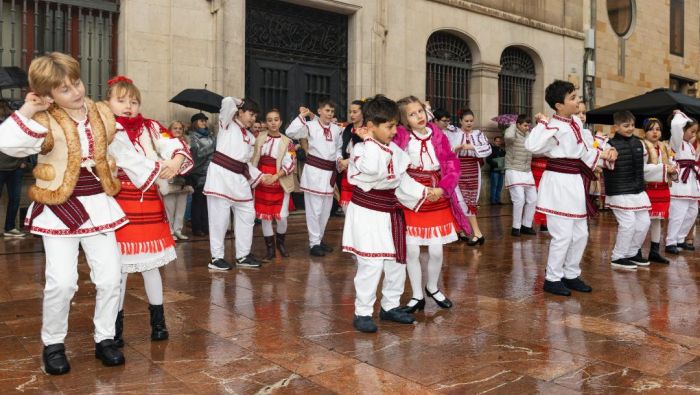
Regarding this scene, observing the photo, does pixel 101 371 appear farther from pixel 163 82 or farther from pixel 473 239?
pixel 163 82

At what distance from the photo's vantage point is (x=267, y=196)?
7.71m

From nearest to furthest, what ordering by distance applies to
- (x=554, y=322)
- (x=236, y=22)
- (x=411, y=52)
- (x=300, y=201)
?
(x=554, y=322), (x=236, y=22), (x=300, y=201), (x=411, y=52)

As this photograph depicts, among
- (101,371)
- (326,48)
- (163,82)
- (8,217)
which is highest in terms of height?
(326,48)

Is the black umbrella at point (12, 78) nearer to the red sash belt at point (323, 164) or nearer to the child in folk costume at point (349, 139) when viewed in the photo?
the red sash belt at point (323, 164)

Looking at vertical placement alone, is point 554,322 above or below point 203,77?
below

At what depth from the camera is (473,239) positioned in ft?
30.1

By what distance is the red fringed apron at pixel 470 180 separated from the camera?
951cm

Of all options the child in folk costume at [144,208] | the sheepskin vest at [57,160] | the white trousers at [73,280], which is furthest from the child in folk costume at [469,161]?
the sheepskin vest at [57,160]

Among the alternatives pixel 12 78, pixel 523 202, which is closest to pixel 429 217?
pixel 12 78

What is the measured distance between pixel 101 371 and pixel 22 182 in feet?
22.6

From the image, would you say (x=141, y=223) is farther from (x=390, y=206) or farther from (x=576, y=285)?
(x=576, y=285)

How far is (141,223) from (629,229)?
5.16 m

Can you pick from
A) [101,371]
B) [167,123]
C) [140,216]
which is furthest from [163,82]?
[101,371]

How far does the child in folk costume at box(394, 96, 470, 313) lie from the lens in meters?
5.14
